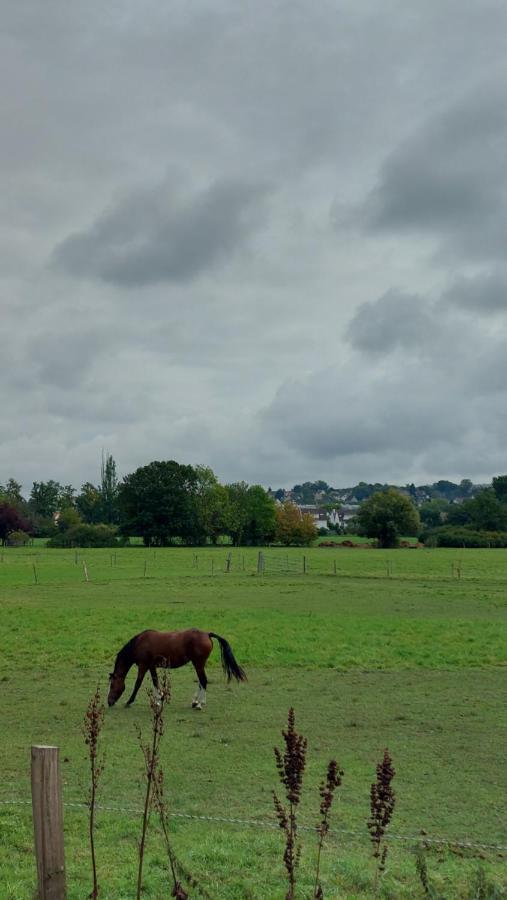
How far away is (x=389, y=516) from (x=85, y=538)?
1358 inches

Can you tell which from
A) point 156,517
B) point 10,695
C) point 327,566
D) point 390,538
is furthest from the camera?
point 156,517

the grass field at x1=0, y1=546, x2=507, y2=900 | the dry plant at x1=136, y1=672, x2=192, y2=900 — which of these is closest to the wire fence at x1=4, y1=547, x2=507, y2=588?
the grass field at x1=0, y1=546, x2=507, y2=900

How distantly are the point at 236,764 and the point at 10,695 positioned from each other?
616 centimetres

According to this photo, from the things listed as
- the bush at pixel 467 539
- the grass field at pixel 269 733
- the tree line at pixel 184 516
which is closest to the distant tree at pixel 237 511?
the tree line at pixel 184 516

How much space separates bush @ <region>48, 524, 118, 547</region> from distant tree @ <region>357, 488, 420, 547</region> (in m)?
28.7

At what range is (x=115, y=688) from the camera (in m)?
13.5

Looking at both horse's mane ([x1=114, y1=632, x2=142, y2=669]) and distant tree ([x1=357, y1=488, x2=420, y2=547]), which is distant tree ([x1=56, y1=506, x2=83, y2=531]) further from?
horse's mane ([x1=114, y1=632, x2=142, y2=669])

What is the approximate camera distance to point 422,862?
5531mm

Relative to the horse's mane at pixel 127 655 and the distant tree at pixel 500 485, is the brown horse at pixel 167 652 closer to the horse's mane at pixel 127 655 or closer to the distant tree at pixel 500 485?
the horse's mane at pixel 127 655

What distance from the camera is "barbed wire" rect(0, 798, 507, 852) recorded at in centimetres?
726

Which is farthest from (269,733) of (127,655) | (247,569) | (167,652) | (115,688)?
(247,569)

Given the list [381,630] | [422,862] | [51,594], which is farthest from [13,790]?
[51,594]

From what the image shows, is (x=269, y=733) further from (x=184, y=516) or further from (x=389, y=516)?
(x=184, y=516)

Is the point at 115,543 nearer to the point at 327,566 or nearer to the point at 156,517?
the point at 156,517
